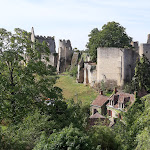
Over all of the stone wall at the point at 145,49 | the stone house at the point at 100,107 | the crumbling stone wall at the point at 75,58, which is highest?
the stone wall at the point at 145,49

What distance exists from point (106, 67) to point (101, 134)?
23252 mm

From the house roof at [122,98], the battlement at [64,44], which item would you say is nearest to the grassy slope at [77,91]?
the house roof at [122,98]

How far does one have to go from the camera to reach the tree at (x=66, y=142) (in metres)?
10.1

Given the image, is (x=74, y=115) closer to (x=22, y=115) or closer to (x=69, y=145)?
(x=22, y=115)

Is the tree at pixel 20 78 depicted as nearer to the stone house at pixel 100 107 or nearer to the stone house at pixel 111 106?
the stone house at pixel 111 106

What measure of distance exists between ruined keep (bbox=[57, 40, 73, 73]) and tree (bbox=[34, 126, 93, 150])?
1559 inches

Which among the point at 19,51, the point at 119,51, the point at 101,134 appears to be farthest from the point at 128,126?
the point at 119,51

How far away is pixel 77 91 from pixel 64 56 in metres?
14.5

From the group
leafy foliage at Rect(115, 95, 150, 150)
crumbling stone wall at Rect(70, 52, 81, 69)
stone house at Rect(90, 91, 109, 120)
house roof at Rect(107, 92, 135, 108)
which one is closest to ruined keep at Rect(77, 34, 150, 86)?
stone house at Rect(90, 91, 109, 120)

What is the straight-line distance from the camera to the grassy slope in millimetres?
34500

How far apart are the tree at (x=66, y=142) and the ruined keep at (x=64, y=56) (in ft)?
130

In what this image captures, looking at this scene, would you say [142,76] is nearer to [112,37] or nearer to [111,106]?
[111,106]

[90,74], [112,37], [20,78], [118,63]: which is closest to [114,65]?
[118,63]

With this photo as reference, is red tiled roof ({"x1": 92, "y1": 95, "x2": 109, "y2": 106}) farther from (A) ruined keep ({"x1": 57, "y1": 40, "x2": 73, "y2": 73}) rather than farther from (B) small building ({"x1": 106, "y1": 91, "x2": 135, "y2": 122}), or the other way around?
(A) ruined keep ({"x1": 57, "y1": 40, "x2": 73, "y2": 73})
